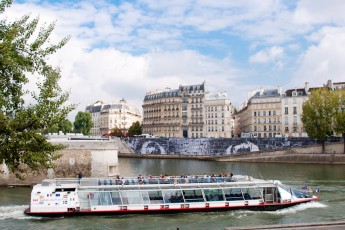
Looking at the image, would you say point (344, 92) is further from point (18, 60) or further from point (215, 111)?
point (18, 60)

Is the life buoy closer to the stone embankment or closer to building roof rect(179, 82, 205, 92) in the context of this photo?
the stone embankment

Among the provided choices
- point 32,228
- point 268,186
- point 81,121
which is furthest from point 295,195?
point 81,121

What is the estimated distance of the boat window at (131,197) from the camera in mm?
29688

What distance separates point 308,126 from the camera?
7975 centimetres

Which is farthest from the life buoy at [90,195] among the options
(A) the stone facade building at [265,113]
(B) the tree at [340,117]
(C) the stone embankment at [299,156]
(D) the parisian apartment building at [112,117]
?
(D) the parisian apartment building at [112,117]

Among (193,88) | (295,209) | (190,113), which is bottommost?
(295,209)

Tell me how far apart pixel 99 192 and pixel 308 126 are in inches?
2245

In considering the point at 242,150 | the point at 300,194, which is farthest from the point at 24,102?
the point at 242,150

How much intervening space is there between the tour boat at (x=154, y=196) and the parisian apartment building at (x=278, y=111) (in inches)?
2619

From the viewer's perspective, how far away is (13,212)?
28531mm

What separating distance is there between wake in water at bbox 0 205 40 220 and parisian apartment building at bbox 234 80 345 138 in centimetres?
7320

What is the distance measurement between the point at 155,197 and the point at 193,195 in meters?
2.47

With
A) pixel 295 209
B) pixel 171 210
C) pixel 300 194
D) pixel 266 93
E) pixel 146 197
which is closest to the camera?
pixel 171 210

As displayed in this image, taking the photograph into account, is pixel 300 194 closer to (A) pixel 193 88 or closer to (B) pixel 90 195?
(B) pixel 90 195
